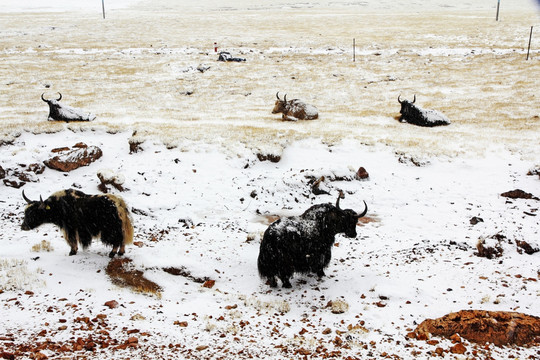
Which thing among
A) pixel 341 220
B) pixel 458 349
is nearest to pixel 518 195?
pixel 341 220

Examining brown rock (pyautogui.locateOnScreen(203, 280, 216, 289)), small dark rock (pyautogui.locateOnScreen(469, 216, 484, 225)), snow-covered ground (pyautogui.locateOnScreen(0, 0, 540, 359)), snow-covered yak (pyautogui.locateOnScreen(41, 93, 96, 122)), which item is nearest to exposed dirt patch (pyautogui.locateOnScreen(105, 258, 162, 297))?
snow-covered ground (pyautogui.locateOnScreen(0, 0, 540, 359))

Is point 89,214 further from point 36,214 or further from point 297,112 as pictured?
point 297,112

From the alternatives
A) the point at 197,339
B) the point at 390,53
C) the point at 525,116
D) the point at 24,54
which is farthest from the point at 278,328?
the point at 24,54

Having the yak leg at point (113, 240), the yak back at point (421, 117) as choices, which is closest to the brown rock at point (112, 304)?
the yak leg at point (113, 240)

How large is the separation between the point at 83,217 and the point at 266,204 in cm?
562

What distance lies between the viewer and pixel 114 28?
195 ft

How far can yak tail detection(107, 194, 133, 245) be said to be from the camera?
8336 mm

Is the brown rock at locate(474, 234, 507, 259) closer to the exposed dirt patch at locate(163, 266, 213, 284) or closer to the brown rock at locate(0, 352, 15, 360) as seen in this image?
the exposed dirt patch at locate(163, 266, 213, 284)

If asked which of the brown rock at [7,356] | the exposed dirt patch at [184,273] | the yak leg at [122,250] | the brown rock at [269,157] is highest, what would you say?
the brown rock at [7,356]

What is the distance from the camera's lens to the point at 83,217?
8.31 metres

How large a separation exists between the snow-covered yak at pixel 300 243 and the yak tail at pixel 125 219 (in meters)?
3.04

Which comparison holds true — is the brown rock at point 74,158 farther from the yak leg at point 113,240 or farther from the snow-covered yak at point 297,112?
the snow-covered yak at point 297,112

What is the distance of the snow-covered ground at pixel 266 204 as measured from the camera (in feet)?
19.5

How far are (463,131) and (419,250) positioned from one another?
12024 mm
